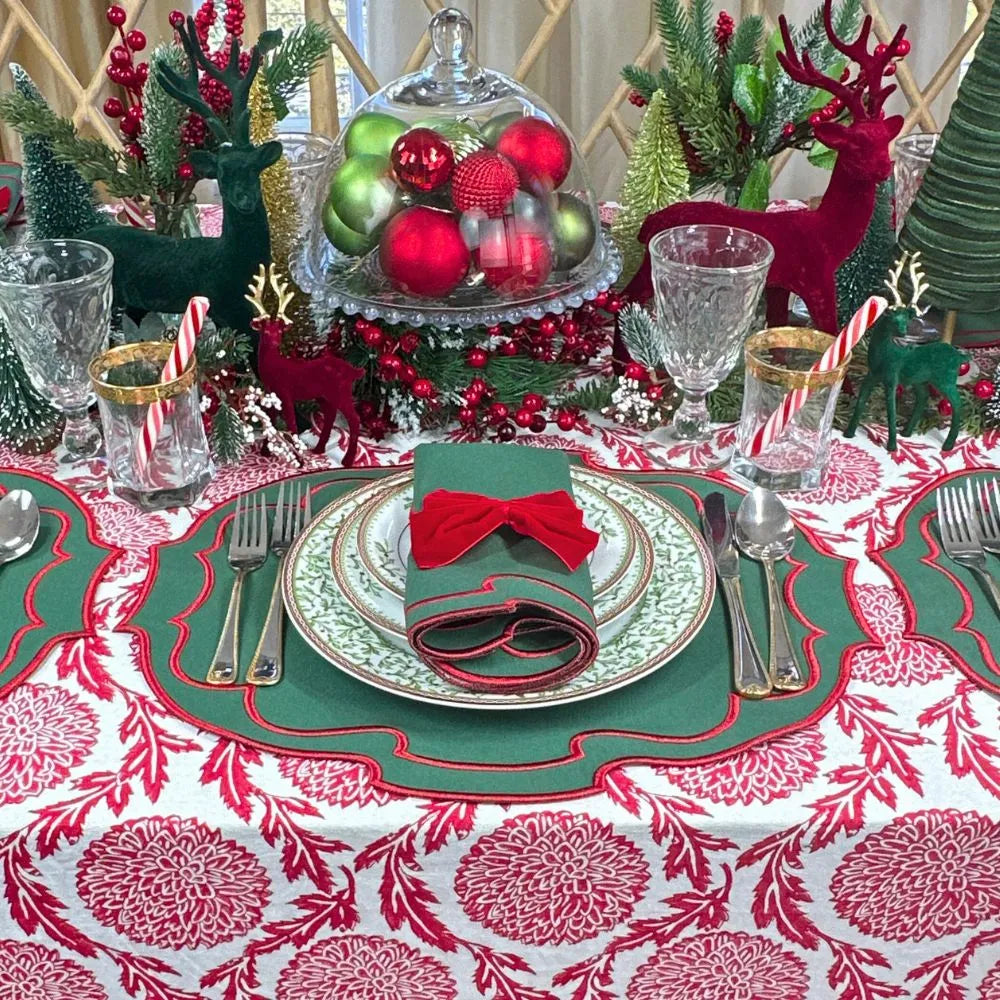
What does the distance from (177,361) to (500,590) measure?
1.00 feet

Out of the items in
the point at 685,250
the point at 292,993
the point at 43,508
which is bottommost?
the point at 292,993

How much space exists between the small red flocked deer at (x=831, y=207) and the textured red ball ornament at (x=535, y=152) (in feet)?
0.28

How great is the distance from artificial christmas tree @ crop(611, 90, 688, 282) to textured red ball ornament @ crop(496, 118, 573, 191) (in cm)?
6

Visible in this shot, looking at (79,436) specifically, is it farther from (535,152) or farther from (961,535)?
(961,535)

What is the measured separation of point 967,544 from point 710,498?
159mm

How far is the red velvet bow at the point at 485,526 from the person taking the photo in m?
0.62

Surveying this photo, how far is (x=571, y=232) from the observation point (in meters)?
0.92

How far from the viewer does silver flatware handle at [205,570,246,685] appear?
2.07 ft

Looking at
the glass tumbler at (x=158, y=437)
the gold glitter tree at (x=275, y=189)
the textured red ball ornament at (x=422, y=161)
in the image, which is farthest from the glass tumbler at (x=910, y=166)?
the glass tumbler at (x=158, y=437)

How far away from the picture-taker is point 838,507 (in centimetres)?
80

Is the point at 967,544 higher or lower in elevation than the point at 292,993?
higher

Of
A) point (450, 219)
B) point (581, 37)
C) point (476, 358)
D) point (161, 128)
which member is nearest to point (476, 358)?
point (476, 358)

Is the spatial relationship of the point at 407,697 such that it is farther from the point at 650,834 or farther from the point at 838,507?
the point at 838,507

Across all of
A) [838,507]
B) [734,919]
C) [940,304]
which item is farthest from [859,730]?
[940,304]
